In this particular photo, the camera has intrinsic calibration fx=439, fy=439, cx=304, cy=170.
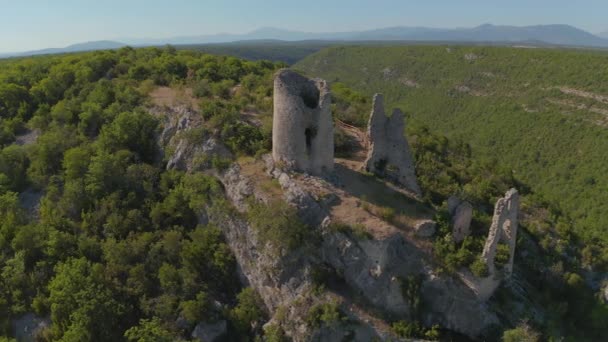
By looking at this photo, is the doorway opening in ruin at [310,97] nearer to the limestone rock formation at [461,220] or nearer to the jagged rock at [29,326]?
the limestone rock formation at [461,220]

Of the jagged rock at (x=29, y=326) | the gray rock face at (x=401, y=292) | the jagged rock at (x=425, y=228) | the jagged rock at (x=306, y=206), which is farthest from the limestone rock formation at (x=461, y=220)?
the jagged rock at (x=29, y=326)

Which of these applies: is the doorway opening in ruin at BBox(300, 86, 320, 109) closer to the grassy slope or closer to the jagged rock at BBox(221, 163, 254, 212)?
the jagged rock at BBox(221, 163, 254, 212)

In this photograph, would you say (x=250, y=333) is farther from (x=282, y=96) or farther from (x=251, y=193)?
(x=282, y=96)

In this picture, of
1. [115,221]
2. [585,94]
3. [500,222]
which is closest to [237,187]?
[115,221]

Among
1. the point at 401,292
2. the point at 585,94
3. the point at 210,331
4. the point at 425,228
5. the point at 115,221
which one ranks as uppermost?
the point at 585,94

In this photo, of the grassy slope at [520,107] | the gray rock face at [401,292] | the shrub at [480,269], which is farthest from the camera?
A: the grassy slope at [520,107]

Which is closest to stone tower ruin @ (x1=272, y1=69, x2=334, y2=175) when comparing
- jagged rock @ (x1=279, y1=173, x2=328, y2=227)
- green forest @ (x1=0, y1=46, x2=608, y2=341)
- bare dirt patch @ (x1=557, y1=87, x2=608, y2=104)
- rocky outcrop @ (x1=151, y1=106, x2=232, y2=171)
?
jagged rock @ (x1=279, y1=173, x2=328, y2=227)

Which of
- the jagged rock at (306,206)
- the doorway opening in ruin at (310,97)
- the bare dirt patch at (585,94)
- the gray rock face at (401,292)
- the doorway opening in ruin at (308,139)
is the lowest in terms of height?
the gray rock face at (401,292)

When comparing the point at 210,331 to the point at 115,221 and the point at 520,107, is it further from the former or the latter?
the point at 520,107
